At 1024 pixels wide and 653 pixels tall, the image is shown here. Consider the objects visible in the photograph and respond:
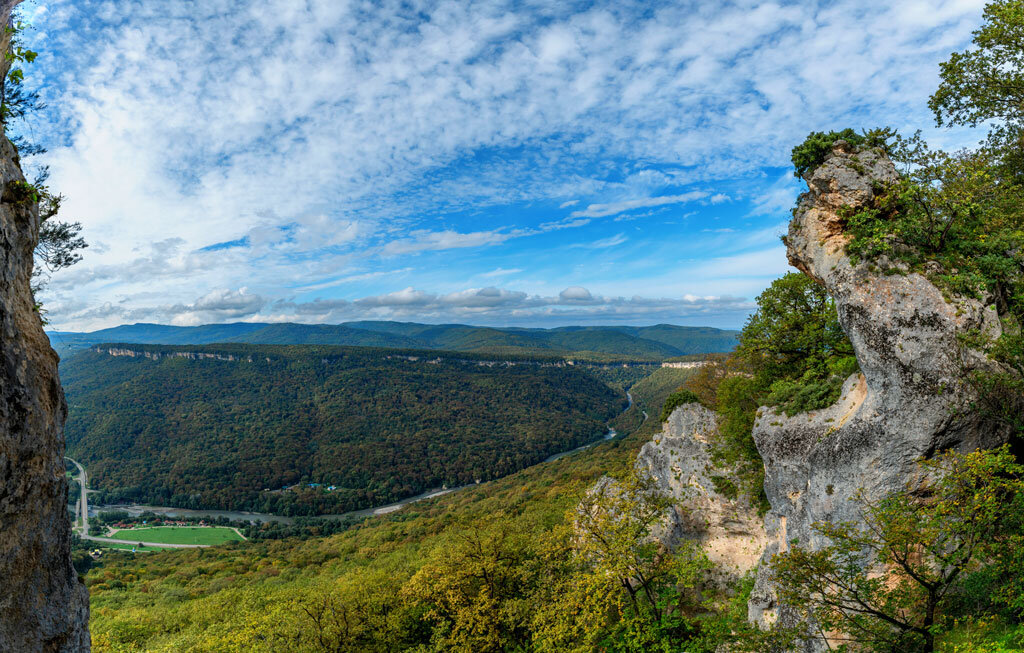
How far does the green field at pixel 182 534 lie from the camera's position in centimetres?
11688

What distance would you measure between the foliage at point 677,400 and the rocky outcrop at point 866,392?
33.7 ft

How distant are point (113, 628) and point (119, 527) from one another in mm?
146775

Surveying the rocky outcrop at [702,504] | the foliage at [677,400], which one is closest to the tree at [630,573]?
the rocky outcrop at [702,504]

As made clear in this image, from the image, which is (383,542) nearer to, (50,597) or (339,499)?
(50,597)

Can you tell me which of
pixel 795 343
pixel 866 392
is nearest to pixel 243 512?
pixel 795 343

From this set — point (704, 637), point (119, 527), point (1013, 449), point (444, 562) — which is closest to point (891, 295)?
point (1013, 449)

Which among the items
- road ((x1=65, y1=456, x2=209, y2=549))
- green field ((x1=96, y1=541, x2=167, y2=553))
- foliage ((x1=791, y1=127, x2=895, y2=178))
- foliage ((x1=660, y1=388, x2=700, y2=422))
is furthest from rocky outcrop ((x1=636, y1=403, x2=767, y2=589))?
green field ((x1=96, y1=541, x2=167, y2=553))

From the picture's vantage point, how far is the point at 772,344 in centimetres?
2348

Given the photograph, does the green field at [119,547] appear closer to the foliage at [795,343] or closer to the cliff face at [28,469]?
the cliff face at [28,469]

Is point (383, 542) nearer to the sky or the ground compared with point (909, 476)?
nearer to the ground

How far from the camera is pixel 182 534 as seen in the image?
123438 mm

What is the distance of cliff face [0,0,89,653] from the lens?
28.9 ft

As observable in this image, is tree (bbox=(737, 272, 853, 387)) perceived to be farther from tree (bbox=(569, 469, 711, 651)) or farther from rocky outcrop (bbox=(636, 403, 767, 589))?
tree (bbox=(569, 469, 711, 651))

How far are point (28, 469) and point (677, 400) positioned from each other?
31276 mm
